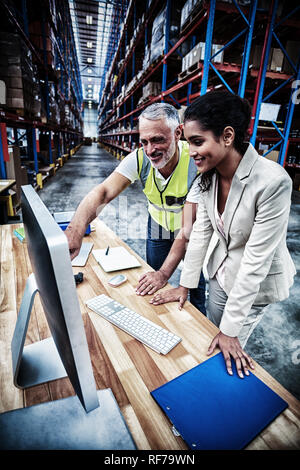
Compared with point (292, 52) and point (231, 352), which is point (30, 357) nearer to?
point (231, 352)

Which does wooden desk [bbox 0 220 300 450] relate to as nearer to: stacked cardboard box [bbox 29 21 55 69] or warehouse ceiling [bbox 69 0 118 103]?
stacked cardboard box [bbox 29 21 55 69]

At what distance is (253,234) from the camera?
0.96 meters

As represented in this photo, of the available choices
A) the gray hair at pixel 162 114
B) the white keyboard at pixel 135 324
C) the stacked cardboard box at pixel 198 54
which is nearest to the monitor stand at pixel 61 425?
the white keyboard at pixel 135 324

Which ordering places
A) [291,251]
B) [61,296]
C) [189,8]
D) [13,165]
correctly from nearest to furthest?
[61,296]
[291,251]
[189,8]
[13,165]

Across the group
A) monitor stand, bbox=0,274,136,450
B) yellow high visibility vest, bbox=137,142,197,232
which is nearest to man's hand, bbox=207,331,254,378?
monitor stand, bbox=0,274,136,450

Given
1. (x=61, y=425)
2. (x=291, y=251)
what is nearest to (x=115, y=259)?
(x=61, y=425)

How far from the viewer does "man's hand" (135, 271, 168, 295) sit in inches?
48.2

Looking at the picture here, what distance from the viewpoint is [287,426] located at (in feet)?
2.13

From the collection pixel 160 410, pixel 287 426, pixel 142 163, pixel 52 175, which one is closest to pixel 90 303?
pixel 160 410

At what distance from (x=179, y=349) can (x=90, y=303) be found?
17.3 inches

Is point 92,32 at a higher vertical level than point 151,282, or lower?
higher

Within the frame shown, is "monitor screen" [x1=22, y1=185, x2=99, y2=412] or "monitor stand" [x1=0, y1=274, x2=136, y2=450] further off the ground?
"monitor screen" [x1=22, y1=185, x2=99, y2=412]

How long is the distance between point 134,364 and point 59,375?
24 cm

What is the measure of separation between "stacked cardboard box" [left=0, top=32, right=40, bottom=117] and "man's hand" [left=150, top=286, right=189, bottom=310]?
4.11m
